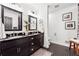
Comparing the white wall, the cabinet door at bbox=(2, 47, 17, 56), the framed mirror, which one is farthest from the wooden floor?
the framed mirror

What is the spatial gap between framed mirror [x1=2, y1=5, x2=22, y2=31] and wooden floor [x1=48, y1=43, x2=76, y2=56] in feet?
2.52

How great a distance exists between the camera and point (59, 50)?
1.58 m

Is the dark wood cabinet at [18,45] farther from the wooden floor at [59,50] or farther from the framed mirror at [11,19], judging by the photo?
the wooden floor at [59,50]

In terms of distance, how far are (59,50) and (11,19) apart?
105 centimetres

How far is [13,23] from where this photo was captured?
162cm

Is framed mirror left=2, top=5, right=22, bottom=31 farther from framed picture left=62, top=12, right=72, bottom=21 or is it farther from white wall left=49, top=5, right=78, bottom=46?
framed picture left=62, top=12, right=72, bottom=21

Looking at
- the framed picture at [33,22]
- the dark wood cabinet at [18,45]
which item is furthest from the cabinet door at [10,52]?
the framed picture at [33,22]

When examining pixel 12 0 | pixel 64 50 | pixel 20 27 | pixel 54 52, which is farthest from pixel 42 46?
pixel 12 0

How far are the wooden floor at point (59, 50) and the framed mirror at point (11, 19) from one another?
768mm

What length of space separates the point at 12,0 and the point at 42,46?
1.07 m

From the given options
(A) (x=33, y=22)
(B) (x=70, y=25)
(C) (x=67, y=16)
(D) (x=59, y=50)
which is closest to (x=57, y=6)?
(C) (x=67, y=16)

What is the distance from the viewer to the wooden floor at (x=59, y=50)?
1.49 meters

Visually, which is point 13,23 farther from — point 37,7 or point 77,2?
point 77,2

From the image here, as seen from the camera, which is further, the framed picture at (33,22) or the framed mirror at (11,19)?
the framed picture at (33,22)
